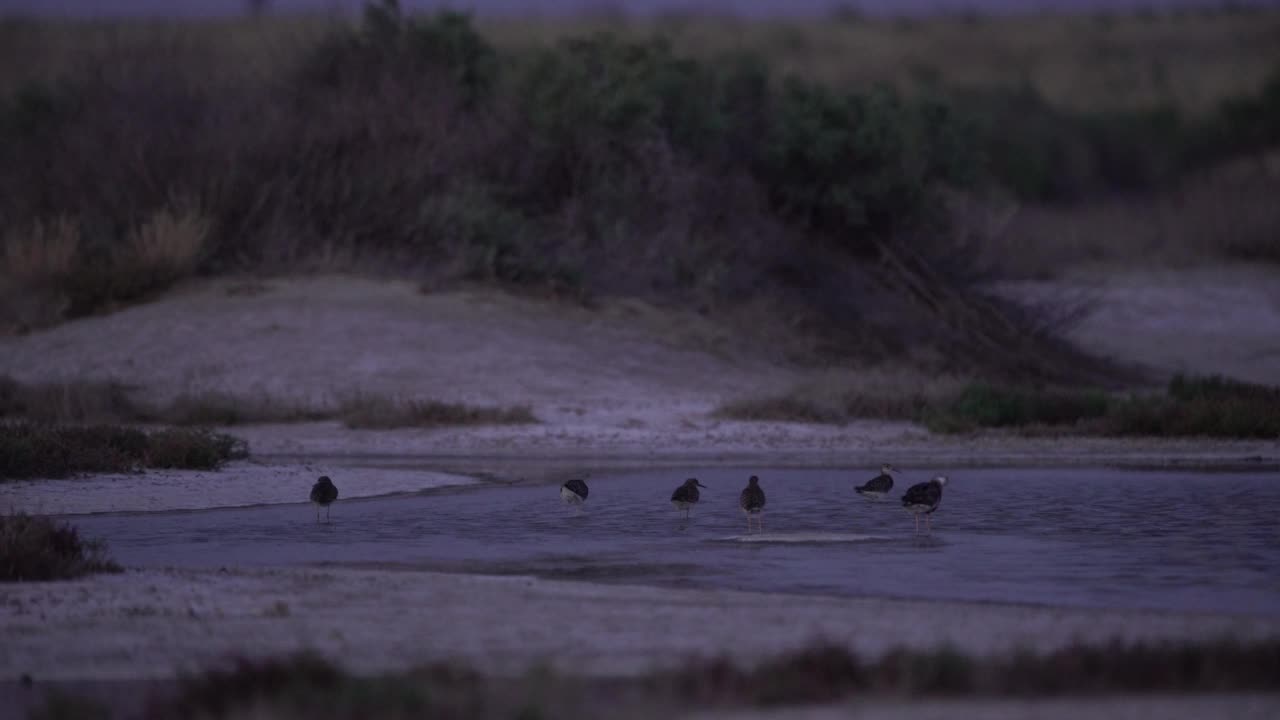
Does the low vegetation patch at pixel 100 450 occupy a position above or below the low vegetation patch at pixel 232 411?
below

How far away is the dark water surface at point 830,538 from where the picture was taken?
13453mm

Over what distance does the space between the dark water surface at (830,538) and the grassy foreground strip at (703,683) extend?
286 cm

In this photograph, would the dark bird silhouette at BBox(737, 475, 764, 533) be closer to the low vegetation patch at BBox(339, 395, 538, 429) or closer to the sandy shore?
the sandy shore

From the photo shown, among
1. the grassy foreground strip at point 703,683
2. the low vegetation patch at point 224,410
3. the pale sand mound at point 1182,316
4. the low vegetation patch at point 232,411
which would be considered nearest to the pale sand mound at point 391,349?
the low vegetation patch at point 232,411

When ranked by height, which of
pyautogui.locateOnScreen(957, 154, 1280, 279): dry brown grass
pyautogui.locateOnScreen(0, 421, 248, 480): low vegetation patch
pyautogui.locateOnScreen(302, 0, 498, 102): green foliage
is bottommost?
pyautogui.locateOnScreen(0, 421, 248, 480): low vegetation patch

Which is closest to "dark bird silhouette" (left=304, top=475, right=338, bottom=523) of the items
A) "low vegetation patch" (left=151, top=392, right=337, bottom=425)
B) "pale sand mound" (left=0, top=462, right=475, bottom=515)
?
"pale sand mound" (left=0, top=462, right=475, bottom=515)

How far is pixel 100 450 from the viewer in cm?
1931

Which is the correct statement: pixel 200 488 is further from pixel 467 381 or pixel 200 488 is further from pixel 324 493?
pixel 467 381

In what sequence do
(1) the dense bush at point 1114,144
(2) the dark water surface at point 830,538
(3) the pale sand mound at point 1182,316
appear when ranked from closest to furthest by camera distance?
(2) the dark water surface at point 830,538 → (3) the pale sand mound at point 1182,316 → (1) the dense bush at point 1114,144

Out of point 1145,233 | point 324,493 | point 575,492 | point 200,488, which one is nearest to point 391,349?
point 200,488

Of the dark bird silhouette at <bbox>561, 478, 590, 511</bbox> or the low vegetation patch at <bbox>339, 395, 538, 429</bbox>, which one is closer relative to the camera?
the dark bird silhouette at <bbox>561, 478, 590, 511</bbox>

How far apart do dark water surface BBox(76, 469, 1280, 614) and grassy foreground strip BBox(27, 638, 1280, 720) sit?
2864mm

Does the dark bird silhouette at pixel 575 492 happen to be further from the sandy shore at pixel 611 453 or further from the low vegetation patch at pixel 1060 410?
the low vegetation patch at pixel 1060 410

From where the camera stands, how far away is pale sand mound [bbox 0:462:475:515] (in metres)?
17.8
